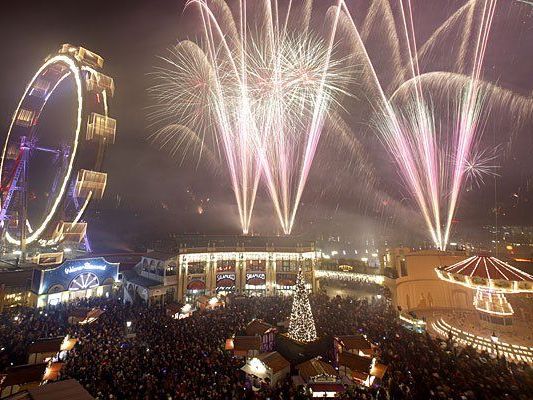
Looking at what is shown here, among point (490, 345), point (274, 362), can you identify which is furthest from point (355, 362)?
point (490, 345)

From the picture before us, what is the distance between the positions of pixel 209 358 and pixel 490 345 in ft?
57.5

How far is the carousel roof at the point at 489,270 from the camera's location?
55.1ft

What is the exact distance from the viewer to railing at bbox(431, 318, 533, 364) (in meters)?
16.6

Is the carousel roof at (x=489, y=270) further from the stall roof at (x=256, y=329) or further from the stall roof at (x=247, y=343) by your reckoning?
the stall roof at (x=247, y=343)

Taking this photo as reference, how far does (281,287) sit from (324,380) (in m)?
25.4

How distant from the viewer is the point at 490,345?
18.0 metres

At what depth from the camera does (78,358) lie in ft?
50.6

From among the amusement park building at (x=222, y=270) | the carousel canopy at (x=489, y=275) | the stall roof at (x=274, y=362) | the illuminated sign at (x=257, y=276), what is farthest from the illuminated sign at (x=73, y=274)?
the carousel canopy at (x=489, y=275)

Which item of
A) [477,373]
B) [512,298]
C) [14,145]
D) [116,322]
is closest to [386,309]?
[512,298]

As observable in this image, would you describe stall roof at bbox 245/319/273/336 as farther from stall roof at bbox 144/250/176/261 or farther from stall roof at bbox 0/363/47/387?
stall roof at bbox 144/250/176/261

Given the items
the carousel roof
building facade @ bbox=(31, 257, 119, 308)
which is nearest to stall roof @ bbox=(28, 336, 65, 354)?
building facade @ bbox=(31, 257, 119, 308)

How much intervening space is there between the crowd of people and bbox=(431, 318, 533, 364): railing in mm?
1511

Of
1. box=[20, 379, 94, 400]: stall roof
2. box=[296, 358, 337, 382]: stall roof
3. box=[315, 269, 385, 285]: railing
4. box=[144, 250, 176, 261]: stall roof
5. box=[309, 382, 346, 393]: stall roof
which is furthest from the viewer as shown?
box=[144, 250, 176, 261]: stall roof

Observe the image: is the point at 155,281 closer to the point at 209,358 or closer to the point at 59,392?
the point at 209,358
